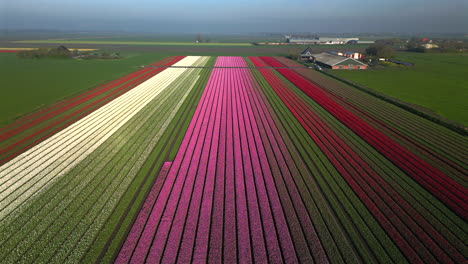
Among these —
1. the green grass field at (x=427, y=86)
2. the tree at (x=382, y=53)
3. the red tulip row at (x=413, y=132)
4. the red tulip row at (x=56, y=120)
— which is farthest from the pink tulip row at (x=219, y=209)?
the tree at (x=382, y=53)

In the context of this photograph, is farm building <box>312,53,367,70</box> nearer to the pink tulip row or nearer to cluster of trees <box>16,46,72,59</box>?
the pink tulip row

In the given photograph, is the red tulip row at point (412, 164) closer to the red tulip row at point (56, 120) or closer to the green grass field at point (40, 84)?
the red tulip row at point (56, 120)

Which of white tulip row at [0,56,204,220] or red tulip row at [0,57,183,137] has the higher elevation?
red tulip row at [0,57,183,137]

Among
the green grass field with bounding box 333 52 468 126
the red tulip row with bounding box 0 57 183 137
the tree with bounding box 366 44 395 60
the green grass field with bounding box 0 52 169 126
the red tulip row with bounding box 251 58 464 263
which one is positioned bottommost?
the red tulip row with bounding box 251 58 464 263

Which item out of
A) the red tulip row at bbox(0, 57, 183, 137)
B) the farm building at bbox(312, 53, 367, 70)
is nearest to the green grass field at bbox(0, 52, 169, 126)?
the red tulip row at bbox(0, 57, 183, 137)

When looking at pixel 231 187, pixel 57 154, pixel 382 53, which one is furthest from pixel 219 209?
pixel 382 53

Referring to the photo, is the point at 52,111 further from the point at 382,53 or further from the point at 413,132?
the point at 382,53
